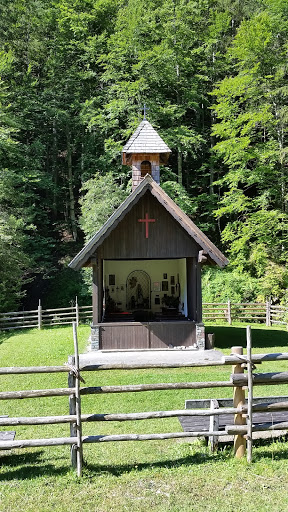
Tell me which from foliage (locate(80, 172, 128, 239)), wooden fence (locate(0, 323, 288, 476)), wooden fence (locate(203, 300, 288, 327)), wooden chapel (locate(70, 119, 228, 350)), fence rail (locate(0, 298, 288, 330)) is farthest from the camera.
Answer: foliage (locate(80, 172, 128, 239))

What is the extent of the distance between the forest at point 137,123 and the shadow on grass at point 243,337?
14.0ft

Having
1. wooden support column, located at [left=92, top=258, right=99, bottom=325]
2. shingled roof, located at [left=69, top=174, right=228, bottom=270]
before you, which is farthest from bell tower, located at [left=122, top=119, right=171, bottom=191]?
wooden support column, located at [left=92, top=258, right=99, bottom=325]

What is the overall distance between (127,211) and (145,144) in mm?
4074

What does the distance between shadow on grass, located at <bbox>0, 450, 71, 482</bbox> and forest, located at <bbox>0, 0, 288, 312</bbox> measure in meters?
15.4

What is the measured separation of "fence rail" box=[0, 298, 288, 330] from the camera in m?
20.3


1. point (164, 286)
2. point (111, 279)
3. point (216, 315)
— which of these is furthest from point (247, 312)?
point (111, 279)

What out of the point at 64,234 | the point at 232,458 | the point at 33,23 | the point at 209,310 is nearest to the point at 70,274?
the point at 64,234

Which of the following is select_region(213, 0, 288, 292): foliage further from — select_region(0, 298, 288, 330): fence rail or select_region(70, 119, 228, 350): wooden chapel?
select_region(70, 119, 228, 350): wooden chapel

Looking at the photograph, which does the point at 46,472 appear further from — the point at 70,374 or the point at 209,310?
the point at 209,310

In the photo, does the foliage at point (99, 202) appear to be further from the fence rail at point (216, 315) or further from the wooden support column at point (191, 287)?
the wooden support column at point (191, 287)

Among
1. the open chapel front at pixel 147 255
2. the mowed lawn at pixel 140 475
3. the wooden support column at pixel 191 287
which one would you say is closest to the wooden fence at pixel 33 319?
the open chapel front at pixel 147 255

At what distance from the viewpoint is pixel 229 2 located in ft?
106

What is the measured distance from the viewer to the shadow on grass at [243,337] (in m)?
14.9

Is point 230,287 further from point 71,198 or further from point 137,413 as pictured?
point 137,413
